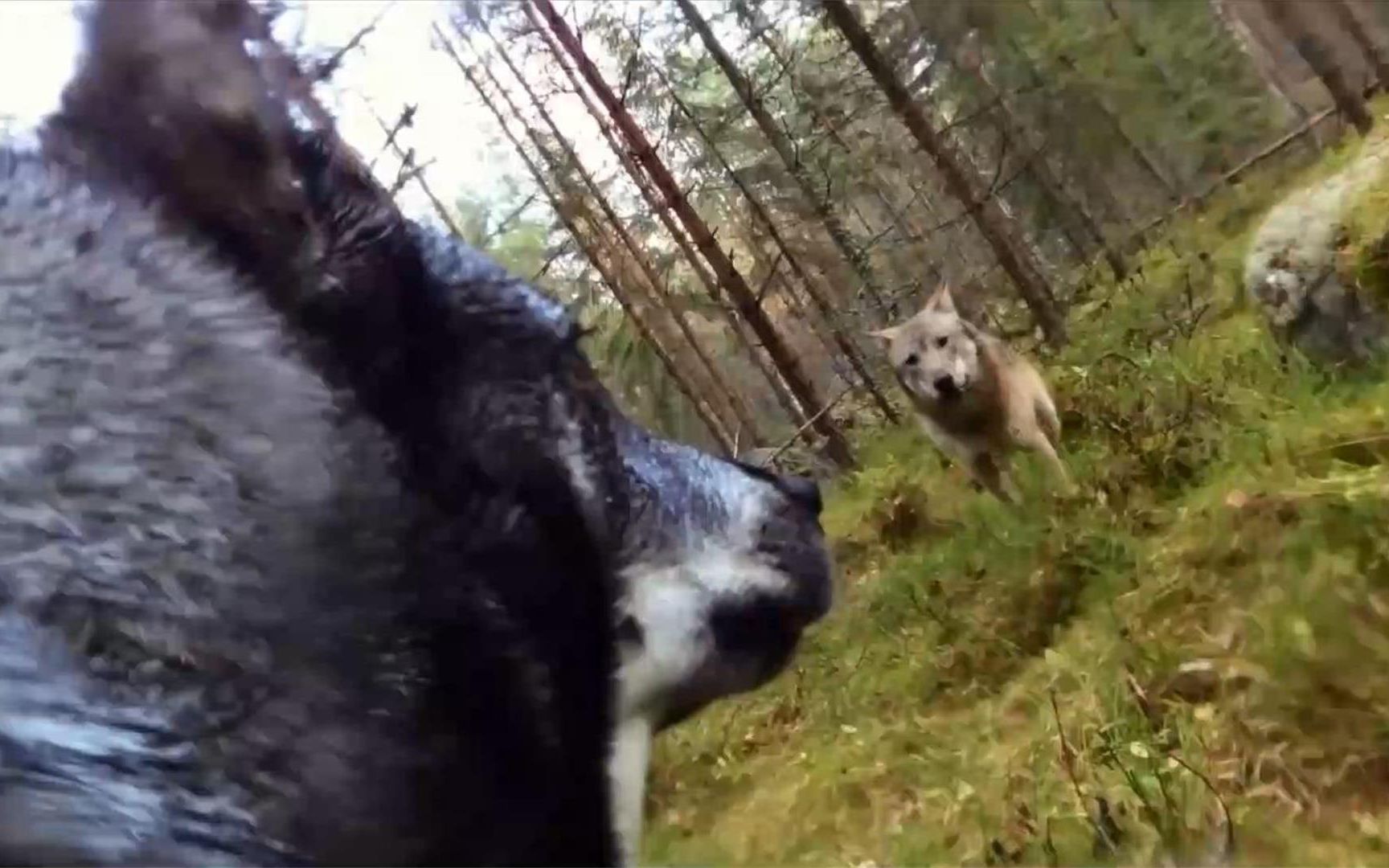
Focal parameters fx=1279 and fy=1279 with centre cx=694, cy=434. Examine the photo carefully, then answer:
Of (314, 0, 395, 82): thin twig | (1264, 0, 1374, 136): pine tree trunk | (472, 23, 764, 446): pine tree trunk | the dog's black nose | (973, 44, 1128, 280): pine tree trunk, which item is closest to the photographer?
(314, 0, 395, 82): thin twig

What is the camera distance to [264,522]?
0.42 metres

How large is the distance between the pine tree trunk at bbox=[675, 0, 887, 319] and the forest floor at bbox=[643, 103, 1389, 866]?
16 centimetres

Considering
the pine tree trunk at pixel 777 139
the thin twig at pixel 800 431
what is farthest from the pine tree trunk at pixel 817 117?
the thin twig at pixel 800 431

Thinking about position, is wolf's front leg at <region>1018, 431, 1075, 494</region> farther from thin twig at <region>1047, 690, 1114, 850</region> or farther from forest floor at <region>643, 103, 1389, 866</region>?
thin twig at <region>1047, 690, 1114, 850</region>

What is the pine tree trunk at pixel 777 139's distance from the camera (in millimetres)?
847

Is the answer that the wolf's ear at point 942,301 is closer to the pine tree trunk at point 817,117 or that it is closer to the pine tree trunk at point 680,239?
the pine tree trunk at point 817,117

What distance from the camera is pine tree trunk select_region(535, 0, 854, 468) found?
0.72 metres

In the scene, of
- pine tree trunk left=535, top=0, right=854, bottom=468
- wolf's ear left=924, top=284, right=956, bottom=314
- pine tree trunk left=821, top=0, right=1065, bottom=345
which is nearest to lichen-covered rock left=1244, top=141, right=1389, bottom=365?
pine tree trunk left=821, top=0, right=1065, bottom=345

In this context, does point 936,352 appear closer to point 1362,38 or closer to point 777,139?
point 777,139

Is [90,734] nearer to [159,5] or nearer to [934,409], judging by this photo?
[159,5]

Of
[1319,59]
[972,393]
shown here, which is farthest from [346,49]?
[1319,59]

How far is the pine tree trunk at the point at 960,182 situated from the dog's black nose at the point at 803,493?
48cm

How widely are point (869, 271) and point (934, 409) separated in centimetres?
32

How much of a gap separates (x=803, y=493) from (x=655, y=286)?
0.20 m
